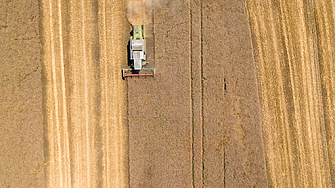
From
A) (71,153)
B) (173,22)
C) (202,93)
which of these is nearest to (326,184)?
(202,93)

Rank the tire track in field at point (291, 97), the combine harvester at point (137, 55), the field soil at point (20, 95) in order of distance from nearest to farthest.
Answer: the combine harvester at point (137, 55) < the field soil at point (20, 95) < the tire track in field at point (291, 97)

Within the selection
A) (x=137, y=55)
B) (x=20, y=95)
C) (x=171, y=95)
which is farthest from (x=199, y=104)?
(x=20, y=95)

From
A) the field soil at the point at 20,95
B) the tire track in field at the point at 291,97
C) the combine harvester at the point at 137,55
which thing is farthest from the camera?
the tire track in field at the point at 291,97

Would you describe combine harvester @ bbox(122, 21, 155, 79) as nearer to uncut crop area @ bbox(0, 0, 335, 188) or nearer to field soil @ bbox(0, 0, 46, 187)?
uncut crop area @ bbox(0, 0, 335, 188)

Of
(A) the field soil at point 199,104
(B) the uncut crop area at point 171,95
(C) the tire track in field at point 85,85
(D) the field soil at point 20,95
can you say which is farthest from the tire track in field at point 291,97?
(D) the field soil at point 20,95

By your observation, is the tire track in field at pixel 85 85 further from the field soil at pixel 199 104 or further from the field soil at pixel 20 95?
the field soil at pixel 199 104

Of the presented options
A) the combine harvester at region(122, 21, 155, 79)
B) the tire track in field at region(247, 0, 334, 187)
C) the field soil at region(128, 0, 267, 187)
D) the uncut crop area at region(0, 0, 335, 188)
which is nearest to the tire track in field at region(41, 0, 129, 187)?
the uncut crop area at region(0, 0, 335, 188)

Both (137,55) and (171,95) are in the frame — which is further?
(171,95)

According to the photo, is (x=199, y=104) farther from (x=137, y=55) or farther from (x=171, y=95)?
(x=137, y=55)
